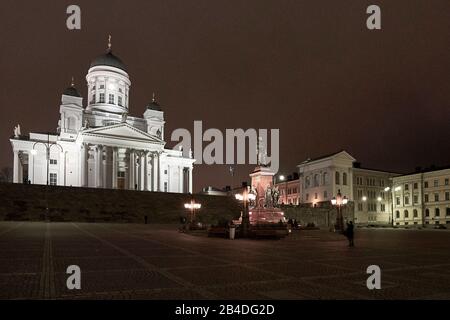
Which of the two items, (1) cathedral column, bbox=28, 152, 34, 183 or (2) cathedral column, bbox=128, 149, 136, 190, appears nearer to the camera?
(1) cathedral column, bbox=28, 152, 34, 183

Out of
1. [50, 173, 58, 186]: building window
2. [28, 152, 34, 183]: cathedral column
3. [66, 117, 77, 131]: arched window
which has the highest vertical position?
[66, 117, 77, 131]: arched window

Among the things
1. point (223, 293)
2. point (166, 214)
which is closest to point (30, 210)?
point (166, 214)

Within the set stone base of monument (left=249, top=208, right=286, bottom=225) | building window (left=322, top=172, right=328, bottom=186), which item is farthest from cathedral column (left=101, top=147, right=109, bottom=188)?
stone base of monument (left=249, top=208, right=286, bottom=225)

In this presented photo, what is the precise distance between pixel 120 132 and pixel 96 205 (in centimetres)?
2945

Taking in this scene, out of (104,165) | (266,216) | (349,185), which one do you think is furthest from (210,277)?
(349,185)

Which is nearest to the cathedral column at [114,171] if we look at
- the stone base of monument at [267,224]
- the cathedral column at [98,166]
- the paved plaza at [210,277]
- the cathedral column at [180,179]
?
the cathedral column at [98,166]

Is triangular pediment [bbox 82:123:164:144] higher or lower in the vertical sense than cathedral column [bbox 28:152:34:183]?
higher

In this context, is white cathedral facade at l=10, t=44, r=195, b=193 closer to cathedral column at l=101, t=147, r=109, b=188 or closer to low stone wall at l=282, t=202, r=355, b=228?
cathedral column at l=101, t=147, r=109, b=188

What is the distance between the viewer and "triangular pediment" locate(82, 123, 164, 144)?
77.6 metres

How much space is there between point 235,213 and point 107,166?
31946mm

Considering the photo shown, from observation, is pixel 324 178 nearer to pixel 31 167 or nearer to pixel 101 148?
pixel 101 148

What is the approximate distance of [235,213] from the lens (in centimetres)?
6312

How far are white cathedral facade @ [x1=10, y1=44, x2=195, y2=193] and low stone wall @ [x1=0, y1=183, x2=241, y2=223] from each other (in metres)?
21.2
